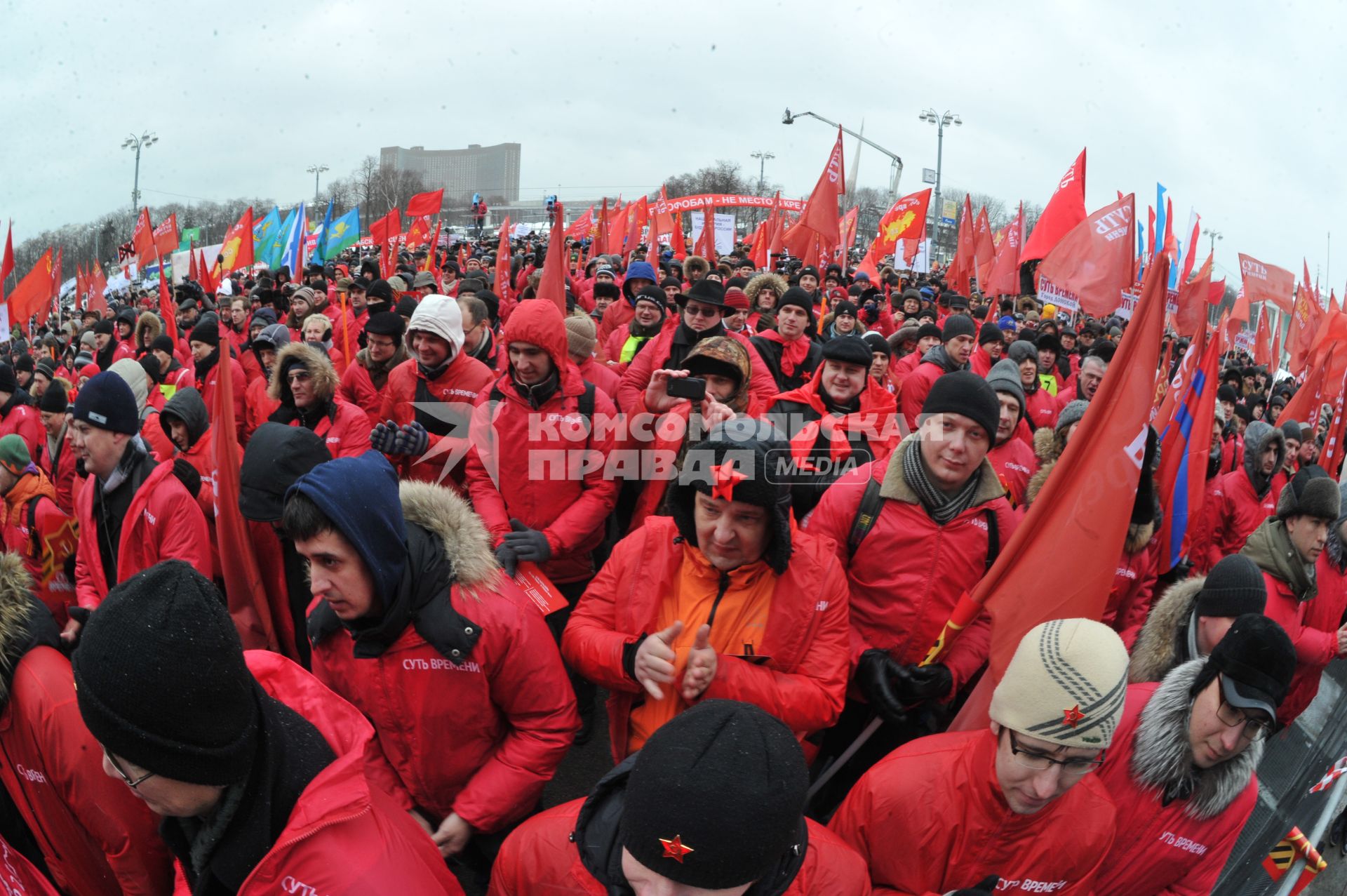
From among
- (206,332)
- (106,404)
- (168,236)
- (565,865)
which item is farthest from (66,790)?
(168,236)

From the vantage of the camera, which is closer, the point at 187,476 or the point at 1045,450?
the point at 187,476

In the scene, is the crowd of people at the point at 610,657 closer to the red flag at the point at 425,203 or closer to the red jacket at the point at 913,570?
the red jacket at the point at 913,570

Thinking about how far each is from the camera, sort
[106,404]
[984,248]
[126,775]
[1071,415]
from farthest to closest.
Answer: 1. [984,248]
2. [1071,415]
3. [106,404]
4. [126,775]

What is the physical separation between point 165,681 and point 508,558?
1623mm

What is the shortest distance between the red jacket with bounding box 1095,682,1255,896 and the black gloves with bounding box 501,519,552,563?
203cm

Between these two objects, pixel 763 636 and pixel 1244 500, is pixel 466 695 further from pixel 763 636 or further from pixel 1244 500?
pixel 1244 500

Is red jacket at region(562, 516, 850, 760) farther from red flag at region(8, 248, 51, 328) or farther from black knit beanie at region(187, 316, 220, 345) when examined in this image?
red flag at region(8, 248, 51, 328)

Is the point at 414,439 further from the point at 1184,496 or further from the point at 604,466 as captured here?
the point at 1184,496

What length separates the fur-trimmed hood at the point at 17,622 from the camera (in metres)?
2.18

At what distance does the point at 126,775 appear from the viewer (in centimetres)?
164

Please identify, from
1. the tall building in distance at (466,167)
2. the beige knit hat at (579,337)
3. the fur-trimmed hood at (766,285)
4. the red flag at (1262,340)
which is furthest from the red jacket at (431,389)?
the tall building in distance at (466,167)

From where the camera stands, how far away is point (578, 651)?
8.27 feet

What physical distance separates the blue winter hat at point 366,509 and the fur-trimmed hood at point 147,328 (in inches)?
326

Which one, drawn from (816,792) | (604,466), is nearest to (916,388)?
(604,466)
